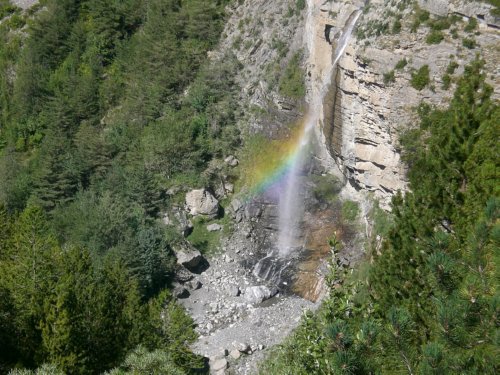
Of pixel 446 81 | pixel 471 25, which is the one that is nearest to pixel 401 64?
pixel 446 81

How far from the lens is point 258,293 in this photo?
23312 mm

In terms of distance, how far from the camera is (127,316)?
16109 millimetres

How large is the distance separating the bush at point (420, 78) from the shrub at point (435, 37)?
87 cm

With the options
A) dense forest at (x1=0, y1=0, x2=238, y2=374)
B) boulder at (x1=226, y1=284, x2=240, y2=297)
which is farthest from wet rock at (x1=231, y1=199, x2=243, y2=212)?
boulder at (x1=226, y1=284, x2=240, y2=297)

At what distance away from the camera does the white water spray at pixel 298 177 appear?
24.9 meters

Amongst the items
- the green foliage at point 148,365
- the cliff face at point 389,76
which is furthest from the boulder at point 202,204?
the green foliage at point 148,365

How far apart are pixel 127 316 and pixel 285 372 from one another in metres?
7.83

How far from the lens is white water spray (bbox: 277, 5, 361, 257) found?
24.9 m

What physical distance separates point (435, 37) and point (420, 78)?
147 centimetres

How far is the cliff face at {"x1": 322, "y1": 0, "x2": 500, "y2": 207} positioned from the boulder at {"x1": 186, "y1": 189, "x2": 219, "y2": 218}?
6.85 metres

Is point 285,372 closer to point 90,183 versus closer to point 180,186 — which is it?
point 180,186

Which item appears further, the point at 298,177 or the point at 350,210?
the point at 298,177

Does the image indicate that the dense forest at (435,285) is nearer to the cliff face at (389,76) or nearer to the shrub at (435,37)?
the cliff face at (389,76)

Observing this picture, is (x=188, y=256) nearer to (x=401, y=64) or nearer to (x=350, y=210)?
(x=350, y=210)
